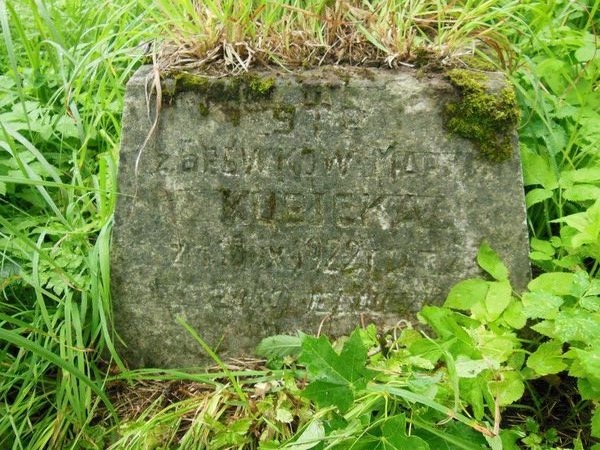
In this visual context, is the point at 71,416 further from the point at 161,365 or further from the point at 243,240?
the point at 243,240

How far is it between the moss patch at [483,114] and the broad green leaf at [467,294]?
38 centimetres

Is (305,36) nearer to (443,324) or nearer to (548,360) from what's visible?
(443,324)

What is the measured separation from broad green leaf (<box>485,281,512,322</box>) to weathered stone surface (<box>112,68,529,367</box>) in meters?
0.13

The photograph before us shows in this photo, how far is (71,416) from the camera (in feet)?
6.31

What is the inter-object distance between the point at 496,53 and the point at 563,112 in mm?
297

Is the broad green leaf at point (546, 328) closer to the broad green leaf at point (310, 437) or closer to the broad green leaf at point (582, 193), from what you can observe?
the broad green leaf at point (582, 193)

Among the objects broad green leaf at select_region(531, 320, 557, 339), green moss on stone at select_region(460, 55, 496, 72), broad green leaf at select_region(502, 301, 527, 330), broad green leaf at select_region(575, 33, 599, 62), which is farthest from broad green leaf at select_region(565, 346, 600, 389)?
broad green leaf at select_region(575, 33, 599, 62)

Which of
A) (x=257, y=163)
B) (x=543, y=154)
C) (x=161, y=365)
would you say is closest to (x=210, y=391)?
(x=161, y=365)

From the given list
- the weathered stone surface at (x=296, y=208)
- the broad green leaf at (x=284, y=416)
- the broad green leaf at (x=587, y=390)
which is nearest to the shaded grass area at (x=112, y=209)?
the broad green leaf at (x=284, y=416)

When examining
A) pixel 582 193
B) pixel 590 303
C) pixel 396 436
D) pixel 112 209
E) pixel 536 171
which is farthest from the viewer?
pixel 112 209

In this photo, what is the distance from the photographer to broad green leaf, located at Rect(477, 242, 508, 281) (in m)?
1.93

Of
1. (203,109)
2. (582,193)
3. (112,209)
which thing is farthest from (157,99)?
(582,193)

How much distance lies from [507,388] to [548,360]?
13cm

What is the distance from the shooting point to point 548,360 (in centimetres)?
169
